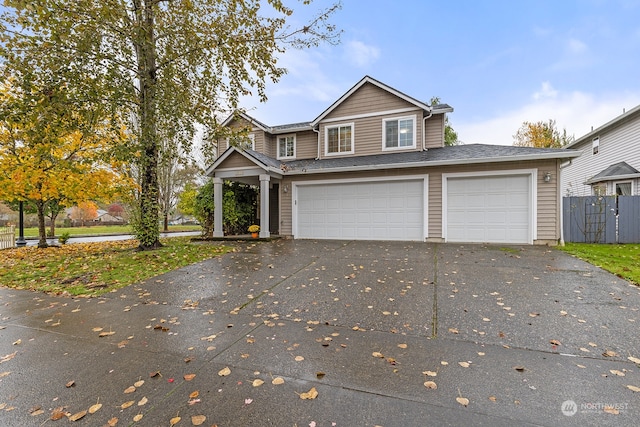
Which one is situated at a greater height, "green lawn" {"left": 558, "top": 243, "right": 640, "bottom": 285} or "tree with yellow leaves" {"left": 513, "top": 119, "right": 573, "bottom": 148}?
"tree with yellow leaves" {"left": 513, "top": 119, "right": 573, "bottom": 148}

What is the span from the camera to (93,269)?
639 cm

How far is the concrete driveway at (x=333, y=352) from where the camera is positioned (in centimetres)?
199

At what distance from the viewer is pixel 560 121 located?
24.3 m

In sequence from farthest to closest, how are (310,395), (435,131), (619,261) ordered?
1. (435,131)
2. (619,261)
3. (310,395)

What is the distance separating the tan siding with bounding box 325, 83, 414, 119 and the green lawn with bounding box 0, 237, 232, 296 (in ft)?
25.4

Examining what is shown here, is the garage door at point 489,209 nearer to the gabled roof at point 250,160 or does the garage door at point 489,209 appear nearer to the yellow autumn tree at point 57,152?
the gabled roof at point 250,160

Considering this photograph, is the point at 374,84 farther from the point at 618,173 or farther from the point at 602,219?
the point at 618,173

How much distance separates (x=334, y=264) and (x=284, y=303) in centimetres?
251

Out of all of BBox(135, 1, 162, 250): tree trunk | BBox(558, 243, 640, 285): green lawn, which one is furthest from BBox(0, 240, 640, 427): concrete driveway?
BBox(135, 1, 162, 250): tree trunk

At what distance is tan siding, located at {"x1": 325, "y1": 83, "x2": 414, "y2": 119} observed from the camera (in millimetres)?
11812

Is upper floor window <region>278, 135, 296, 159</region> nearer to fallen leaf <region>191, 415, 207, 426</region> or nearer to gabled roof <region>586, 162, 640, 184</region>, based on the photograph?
fallen leaf <region>191, 415, 207, 426</region>

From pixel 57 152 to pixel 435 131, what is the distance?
569 inches

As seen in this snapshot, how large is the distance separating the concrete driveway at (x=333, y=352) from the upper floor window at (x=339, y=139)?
8310mm

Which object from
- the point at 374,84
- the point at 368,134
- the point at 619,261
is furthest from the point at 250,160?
the point at 619,261
